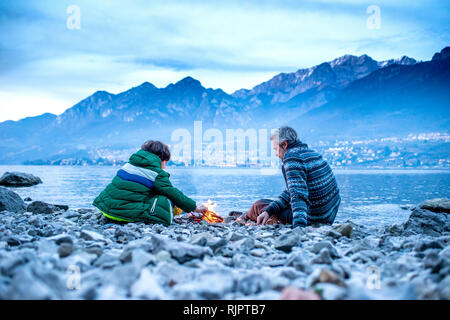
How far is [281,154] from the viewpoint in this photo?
20.5ft

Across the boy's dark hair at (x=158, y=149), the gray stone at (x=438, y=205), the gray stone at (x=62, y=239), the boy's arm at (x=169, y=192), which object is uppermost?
the boy's dark hair at (x=158, y=149)

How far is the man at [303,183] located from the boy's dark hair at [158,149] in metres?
2.18

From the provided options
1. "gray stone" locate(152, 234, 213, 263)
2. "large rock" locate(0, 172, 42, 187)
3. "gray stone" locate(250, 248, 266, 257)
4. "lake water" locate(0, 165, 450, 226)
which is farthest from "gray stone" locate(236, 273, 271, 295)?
"large rock" locate(0, 172, 42, 187)

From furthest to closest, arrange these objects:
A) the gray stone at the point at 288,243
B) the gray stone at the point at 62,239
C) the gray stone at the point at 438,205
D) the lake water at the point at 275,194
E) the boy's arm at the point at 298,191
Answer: the lake water at the point at 275,194, the gray stone at the point at 438,205, the boy's arm at the point at 298,191, the gray stone at the point at 288,243, the gray stone at the point at 62,239

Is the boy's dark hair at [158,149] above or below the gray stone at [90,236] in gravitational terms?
above

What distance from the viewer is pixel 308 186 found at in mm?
6098

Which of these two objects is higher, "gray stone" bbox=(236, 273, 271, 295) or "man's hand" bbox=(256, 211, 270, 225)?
"gray stone" bbox=(236, 273, 271, 295)

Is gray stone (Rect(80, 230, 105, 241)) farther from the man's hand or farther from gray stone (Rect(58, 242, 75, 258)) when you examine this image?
the man's hand

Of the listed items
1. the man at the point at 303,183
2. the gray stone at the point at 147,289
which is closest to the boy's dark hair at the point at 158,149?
the man at the point at 303,183

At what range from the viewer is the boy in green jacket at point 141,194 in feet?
19.9

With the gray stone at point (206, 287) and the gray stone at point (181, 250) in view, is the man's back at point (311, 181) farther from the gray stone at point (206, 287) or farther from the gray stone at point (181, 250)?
the gray stone at point (206, 287)

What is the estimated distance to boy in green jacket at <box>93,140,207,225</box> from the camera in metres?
6.06
